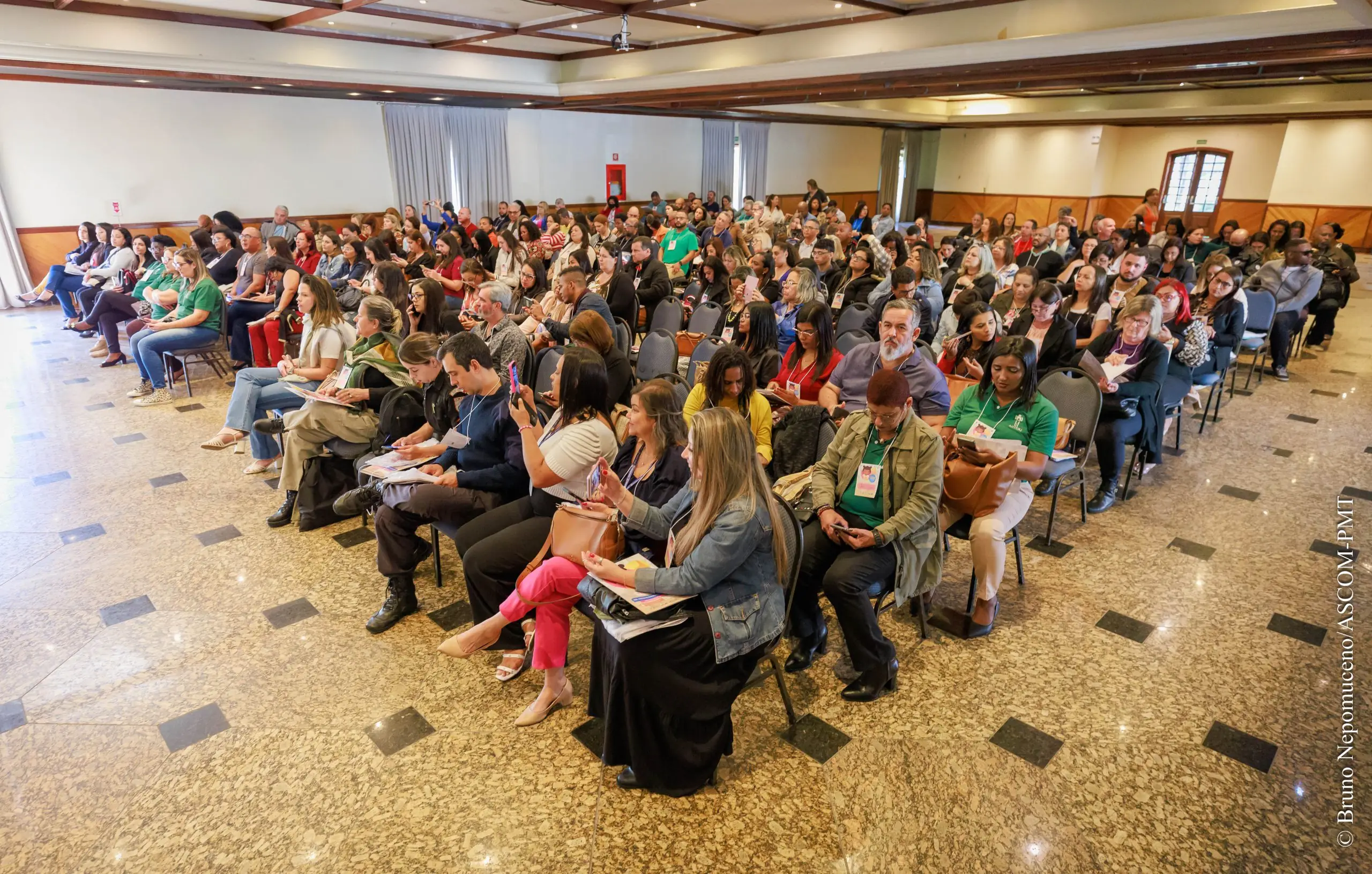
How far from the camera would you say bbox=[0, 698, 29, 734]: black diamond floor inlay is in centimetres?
269

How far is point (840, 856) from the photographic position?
7.05 feet

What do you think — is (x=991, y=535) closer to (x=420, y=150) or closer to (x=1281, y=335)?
(x=1281, y=335)

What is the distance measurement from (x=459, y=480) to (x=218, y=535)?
1946mm

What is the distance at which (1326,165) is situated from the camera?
581 inches

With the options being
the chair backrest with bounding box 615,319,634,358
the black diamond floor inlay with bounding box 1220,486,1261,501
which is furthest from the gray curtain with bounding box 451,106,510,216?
the black diamond floor inlay with bounding box 1220,486,1261,501

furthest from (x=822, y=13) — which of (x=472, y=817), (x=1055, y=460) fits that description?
(x=472, y=817)

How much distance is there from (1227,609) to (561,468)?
3.11m

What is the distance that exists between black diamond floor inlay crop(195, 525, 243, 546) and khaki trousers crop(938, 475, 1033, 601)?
3756 millimetres

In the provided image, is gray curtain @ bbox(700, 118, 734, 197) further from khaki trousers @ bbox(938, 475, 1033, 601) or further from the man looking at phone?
khaki trousers @ bbox(938, 475, 1033, 601)

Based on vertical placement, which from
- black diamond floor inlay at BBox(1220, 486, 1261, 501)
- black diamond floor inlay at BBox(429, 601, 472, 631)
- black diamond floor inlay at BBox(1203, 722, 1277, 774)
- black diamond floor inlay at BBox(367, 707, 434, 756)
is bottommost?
black diamond floor inlay at BBox(367, 707, 434, 756)

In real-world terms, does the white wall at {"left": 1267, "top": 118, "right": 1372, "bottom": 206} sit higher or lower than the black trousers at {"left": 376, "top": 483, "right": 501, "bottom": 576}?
higher

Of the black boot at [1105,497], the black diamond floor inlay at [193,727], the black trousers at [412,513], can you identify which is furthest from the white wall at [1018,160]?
the black diamond floor inlay at [193,727]

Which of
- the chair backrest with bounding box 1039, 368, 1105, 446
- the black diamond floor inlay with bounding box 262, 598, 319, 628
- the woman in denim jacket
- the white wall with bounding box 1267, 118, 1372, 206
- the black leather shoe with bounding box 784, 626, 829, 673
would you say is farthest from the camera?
the white wall with bounding box 1267, 118, 1372, 206

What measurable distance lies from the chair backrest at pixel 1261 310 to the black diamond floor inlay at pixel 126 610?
8.27m
